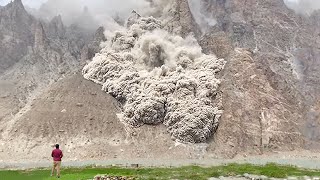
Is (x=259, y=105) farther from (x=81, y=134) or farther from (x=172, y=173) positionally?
(x=172, y=173)

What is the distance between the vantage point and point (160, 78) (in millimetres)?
161750

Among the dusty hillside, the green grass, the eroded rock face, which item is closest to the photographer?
the green grass

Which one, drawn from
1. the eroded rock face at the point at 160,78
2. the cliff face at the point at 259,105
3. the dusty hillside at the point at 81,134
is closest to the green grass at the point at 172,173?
the dusty hillside at the point at 81,134

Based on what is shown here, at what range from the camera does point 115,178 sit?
45281 mm

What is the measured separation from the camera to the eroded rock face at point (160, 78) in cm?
14462

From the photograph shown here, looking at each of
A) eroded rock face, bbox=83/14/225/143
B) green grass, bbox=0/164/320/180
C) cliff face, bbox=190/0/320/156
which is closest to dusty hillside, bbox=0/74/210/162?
eroded rock face, bbox=83/14/225/143

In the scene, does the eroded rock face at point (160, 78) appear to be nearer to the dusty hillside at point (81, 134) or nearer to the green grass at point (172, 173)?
the dusty hillside at point (81, 134)

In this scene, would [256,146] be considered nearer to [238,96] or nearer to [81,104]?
[238,96]

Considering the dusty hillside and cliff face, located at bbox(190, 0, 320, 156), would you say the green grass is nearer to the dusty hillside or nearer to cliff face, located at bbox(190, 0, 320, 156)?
the dusty hillside

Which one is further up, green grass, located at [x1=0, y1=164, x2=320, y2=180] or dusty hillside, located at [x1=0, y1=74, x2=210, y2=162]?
dusty hillside, located at [x1=0, y1=74, x2=210, y2=162]

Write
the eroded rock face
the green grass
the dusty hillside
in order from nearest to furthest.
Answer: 1. the green grass
2. the dusty hillside
3. the eroded rock face

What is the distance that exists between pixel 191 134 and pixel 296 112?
133 ft

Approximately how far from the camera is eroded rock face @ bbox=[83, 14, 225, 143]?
145 m

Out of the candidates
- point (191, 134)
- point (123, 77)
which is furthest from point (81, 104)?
point (191, 134)
